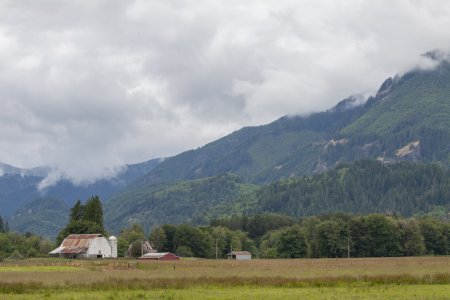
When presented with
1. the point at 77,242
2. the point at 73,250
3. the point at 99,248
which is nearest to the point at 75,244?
the point at 77,242

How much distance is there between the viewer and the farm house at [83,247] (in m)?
182

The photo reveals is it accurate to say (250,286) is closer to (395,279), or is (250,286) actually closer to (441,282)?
(395,279)

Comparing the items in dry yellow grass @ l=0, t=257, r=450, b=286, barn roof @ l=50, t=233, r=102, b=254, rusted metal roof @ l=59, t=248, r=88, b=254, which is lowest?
dry yellow grass @ l=0, t=257, r=450, b=286

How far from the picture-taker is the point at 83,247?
595 ft

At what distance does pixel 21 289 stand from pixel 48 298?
30.8 feet

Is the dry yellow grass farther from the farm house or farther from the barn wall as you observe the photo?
the farm house

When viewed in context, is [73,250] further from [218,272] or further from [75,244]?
[218,272]

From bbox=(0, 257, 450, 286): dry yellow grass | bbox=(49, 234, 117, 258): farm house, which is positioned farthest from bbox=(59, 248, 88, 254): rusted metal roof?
bbox=(0, 257, 450, 286): dry yellow grass

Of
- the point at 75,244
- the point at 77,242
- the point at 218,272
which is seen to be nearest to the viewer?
the point at 218,272

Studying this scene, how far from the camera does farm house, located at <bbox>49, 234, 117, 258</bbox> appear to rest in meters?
182

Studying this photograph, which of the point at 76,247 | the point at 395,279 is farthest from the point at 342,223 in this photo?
the point at 395,279

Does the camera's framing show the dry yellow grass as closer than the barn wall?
Yes

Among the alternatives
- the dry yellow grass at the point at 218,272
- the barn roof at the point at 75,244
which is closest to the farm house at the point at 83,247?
the barn roof at the point at 75,244

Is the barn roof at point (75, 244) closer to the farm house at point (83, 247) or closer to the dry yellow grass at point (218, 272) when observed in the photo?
the farm house at point (83, 247)
